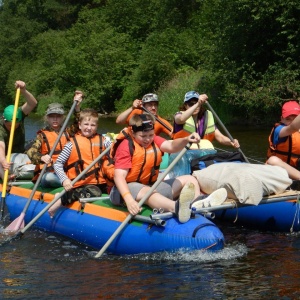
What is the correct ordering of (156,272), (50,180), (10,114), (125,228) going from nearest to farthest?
(156,272), (125,228), (50,180), (10,114)

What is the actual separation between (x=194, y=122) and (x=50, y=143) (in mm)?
1682

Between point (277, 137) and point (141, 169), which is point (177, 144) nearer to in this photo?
point (141, 169)

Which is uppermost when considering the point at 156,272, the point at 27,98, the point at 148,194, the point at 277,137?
the point at 27,98

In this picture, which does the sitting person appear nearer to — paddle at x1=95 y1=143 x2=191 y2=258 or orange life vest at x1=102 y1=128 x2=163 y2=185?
orange life vest at x1=102 y1=128 x2=163 y2=185

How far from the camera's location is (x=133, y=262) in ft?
17.4

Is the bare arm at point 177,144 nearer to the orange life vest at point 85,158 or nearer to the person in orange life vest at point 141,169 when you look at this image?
the person in orange life vest at point 141,169

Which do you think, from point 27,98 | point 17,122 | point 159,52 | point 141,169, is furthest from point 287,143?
point 159,52

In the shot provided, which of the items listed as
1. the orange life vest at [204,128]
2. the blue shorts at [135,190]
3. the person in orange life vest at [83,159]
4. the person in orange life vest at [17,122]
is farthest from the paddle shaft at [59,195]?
the orange life vest at [204,128]

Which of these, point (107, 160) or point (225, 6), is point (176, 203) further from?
point (225, 6)

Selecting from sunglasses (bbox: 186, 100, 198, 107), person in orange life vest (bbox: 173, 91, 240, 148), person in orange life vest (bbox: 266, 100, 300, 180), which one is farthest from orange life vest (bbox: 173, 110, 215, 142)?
person in orange life vest (bbox: 266, 100, 300, 180)

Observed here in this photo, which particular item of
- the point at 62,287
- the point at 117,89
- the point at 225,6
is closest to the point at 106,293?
the point at 62,287

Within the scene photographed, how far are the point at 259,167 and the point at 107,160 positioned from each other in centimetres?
157

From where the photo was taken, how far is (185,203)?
16.6 ft

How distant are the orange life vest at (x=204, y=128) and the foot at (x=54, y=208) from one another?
1.73m
